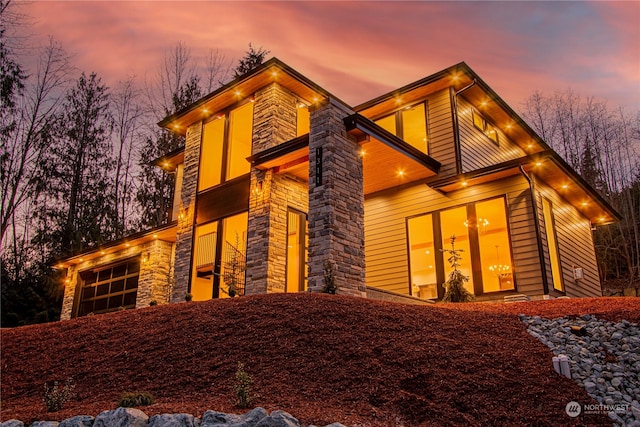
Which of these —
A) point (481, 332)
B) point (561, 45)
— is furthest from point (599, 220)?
point (481, 332)

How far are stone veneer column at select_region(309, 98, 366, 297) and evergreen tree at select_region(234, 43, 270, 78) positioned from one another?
17.8 metres

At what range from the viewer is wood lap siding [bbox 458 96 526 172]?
39.8ft

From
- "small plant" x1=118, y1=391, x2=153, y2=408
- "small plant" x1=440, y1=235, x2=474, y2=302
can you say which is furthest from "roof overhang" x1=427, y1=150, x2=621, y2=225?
"small plant" x1=118, y1=391, x2=153, y2=408

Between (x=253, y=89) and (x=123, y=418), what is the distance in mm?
9720

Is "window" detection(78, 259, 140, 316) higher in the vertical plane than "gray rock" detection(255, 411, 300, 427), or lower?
higher

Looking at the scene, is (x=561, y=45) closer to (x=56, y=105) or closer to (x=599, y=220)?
(x=599, y=220)

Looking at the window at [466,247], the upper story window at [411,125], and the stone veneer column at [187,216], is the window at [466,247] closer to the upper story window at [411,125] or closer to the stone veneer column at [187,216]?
the upper story window at [411,125]

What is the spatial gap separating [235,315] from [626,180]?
20920mm

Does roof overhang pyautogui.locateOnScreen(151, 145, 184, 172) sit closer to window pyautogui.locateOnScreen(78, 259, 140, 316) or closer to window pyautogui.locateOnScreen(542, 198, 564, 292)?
window pyautogui.locateOnScreen(78, 259, 140, 316)

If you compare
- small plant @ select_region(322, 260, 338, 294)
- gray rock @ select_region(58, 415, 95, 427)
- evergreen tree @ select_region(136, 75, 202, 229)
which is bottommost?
gray rock @ select_region(58, 415, 95, 427)

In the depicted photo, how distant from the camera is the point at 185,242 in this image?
495 inches

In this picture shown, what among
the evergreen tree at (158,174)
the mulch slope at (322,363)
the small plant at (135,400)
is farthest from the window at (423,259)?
the evergreen tree at (158,174)

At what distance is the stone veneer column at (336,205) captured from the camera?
8438mm

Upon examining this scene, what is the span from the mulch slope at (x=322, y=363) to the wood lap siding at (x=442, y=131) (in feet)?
17.0
